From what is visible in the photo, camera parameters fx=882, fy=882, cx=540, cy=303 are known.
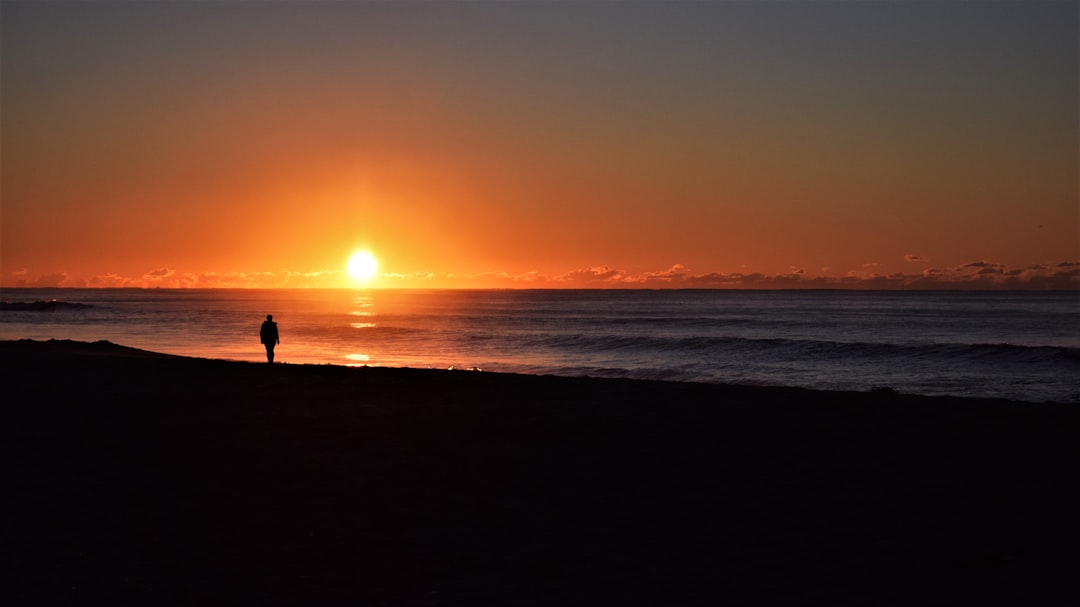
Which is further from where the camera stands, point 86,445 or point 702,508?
point 86,445

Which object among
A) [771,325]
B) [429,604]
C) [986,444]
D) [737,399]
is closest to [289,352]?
[737,399]

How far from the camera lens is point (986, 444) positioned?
1262 centimetres

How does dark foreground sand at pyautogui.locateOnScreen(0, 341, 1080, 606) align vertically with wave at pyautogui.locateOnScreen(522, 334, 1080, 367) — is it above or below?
above

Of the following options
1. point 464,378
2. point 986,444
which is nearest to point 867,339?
point 464,378

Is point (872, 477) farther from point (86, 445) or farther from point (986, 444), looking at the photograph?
point (86, 445)

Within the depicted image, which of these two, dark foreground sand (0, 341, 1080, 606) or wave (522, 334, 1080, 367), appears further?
wave (522, 334, 1080, 367)

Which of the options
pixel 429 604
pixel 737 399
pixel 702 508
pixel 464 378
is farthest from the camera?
pixel 464 378

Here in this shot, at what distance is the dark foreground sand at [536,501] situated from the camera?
6844mm

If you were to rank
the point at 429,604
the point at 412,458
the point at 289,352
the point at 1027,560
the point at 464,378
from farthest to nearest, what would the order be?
the point at 289,352 → the point at 464,378 → the point at 412,458 → the point at 1027,560 → the point at 429,604

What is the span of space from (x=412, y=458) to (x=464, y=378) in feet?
29.9

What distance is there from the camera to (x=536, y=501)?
9453 millimetres

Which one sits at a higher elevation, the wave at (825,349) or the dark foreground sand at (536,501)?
the dark foreground sand at (536,501)

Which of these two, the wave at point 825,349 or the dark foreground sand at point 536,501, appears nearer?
the dark foreground sand at point 536,501

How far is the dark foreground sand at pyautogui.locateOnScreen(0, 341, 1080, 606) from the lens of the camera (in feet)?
22.5
